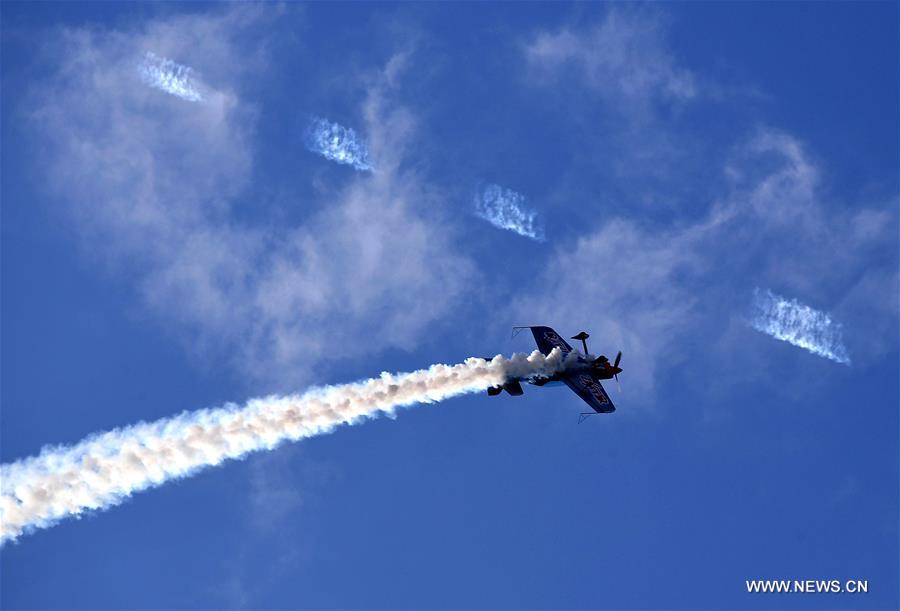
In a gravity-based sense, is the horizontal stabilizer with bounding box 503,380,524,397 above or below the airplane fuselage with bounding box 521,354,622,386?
below

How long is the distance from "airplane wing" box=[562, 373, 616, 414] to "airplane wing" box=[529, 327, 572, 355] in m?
6.89

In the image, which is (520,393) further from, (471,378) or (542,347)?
(542,347)

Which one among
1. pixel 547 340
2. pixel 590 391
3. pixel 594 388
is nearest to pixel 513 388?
pixel 590 391

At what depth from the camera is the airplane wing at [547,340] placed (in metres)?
145

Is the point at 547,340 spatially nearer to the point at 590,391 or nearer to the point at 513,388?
the point at 590,391

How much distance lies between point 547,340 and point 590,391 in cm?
1095

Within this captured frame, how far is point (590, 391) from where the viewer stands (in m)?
136

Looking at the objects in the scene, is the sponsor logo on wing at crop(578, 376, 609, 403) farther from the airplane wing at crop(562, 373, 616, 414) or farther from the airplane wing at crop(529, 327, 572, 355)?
the airplane wing at crop(529, 327, 572, 355)

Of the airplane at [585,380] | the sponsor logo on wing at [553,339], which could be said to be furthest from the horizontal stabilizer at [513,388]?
the sponsor logo on wing at [553,339]

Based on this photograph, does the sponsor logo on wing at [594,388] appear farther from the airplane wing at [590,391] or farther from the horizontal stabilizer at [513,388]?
the horizontal stabilizer at [513,388]

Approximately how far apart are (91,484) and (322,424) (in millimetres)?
20817

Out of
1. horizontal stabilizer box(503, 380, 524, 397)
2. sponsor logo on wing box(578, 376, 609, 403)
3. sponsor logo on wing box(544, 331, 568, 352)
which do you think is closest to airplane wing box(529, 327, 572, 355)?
sponsor logo on wing box(544, 331, 568, 352)

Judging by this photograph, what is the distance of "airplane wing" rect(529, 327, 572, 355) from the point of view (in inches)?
5704

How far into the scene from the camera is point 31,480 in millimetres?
115250
